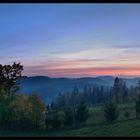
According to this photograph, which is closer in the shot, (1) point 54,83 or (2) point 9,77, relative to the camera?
(2) point 9,77

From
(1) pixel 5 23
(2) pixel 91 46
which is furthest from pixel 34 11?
(2) pixel 91 46

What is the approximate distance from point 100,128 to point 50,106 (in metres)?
0.42

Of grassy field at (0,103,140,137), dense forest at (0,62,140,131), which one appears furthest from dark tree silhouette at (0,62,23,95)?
grassy field at (0,103,140,137)

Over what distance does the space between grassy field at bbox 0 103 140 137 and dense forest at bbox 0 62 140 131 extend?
0.12 feet

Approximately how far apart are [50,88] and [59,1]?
2.25ft

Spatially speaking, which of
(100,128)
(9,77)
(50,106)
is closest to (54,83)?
(50,106)

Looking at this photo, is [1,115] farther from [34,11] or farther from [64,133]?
[34,11]

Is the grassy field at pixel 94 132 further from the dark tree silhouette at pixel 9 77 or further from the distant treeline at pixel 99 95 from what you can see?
the dark tree silhouette at pixel 9 77

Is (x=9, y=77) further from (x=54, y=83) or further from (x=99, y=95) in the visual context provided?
(x=99, y=95)

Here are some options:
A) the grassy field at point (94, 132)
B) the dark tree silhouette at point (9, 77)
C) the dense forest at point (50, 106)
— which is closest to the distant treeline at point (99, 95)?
the dense forest at point (50, 106)

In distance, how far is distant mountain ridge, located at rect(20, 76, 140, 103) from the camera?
8.05 feet

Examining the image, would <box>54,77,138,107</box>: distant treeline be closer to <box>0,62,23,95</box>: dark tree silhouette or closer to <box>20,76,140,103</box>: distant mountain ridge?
<box>20,76,140,103</box>: distant mountain ridge

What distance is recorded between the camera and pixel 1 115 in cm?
239

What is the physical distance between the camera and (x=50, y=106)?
246 centimetres
